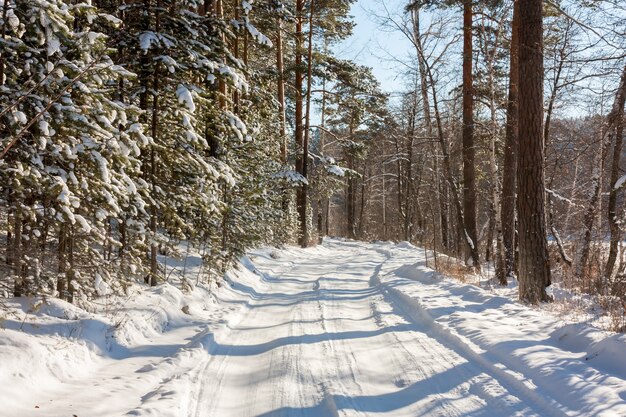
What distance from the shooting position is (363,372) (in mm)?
4836

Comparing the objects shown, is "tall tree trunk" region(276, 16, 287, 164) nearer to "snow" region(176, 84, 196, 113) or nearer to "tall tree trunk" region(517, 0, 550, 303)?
"snow" region(176, 84, 196, 113)

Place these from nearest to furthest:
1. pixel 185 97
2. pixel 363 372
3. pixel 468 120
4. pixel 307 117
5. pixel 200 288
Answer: pixel 363 372, pixel 185 97, pixel 200 288, pixel 468 120, pixel 307 117

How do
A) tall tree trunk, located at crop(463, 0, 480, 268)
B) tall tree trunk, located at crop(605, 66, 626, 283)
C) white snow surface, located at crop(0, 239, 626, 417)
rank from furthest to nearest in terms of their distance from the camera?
tall tree trunk, located at crop(463, 0, 480, 268) < tall tree trunk, located at crop(605, 66, 626, 283) < white snow surface, located at crop(0, 239, 626, 417)

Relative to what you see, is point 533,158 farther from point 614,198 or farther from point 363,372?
point 614,198

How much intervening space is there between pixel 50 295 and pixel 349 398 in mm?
4050

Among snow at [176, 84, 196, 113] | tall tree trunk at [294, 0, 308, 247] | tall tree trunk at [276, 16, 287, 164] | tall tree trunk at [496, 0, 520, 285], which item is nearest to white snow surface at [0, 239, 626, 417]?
snow at [176, 84, 196, 113]

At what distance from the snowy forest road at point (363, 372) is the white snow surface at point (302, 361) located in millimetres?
19

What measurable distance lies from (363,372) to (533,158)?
5.38 metres

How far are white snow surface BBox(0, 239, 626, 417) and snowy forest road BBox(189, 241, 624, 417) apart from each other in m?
0.02

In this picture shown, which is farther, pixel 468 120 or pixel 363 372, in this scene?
pixel 468 120

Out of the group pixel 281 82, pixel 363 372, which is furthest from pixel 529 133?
pixel 281 82

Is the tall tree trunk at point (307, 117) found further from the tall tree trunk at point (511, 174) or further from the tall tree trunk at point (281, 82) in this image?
the tall tree trunk at point (511, 174)

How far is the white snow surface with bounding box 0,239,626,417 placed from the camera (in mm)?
3891

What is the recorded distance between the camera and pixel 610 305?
21.8 ft
